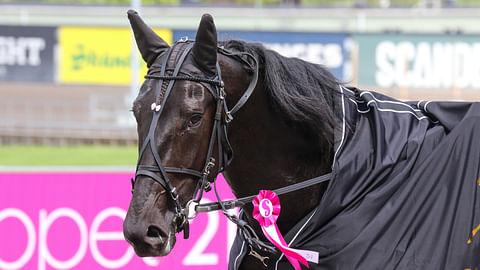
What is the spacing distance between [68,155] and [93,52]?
6.82ft

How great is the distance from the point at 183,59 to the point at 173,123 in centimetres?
27

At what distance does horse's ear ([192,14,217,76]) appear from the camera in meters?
2.28

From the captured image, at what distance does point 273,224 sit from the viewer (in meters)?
2.58

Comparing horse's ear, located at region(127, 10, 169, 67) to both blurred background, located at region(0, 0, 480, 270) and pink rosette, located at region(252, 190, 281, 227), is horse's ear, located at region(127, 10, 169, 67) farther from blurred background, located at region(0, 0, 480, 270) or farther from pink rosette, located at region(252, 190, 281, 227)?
blurred background, located at region(0, 0, 480, 270)

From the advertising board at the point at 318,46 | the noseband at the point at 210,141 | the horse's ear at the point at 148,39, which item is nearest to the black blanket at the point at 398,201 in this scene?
the noseband at the point at 210,141

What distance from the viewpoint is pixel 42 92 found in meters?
16.0

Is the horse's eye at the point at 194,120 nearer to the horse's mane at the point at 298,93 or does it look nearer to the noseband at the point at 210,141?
the noseband at the point at 210,141

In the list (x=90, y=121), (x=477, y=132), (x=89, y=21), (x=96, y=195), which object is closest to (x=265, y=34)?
(x=90, y=121)

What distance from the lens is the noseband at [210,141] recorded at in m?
2.21

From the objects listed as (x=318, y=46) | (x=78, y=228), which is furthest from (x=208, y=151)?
(x=318, y=46)

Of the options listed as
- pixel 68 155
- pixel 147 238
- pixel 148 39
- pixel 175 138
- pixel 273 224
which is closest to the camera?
pixel 147 238

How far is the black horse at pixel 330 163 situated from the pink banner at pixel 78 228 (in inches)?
111

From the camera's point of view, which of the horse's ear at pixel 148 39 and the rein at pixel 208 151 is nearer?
the rein at pixel 208 151

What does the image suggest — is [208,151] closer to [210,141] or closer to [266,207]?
[210,141]
